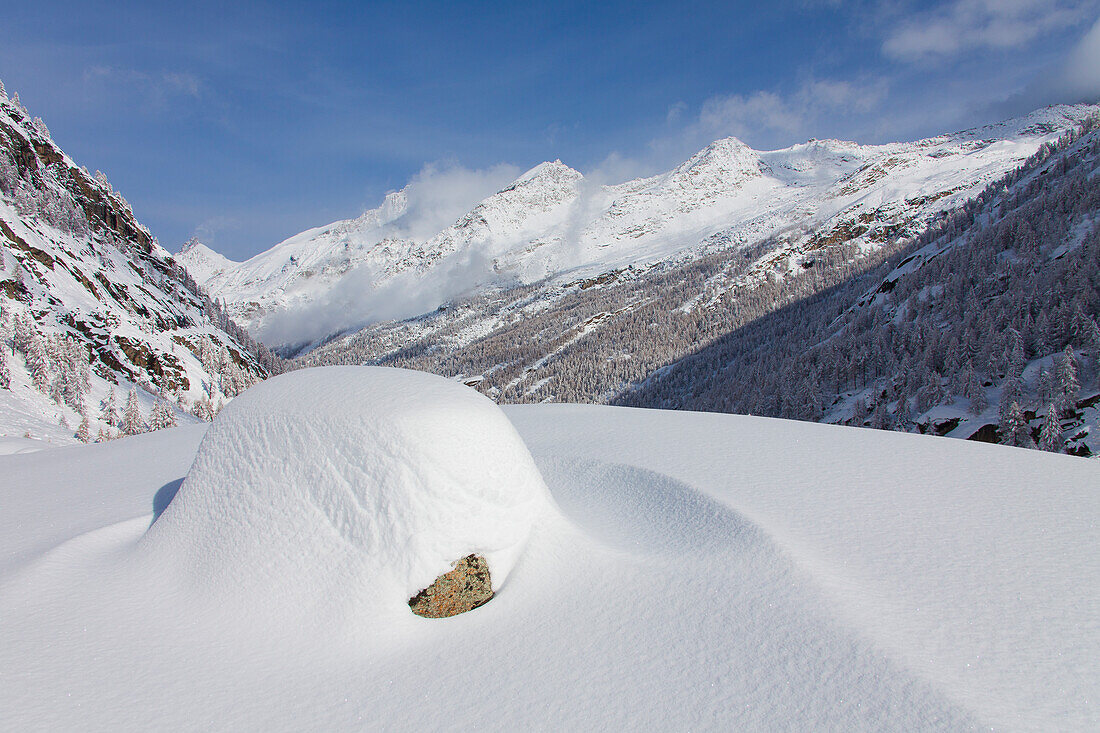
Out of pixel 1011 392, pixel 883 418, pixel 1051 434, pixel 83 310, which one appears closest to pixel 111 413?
pixel 83 310

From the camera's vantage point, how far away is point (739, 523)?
630 cm

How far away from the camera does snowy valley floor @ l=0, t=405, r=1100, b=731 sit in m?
3.79

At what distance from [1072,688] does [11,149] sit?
372ft

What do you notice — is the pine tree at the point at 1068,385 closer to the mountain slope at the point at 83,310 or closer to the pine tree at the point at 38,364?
the mountain slope at the point at 83,310

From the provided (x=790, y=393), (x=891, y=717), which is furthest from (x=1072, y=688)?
(x=790, y=393)

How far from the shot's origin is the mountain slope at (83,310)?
147ft

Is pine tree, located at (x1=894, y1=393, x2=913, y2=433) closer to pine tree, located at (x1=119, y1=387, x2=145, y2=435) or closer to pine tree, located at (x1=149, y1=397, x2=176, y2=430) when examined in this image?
pine tree, located at (x1=149, y1=397, x2=176, y2=430)

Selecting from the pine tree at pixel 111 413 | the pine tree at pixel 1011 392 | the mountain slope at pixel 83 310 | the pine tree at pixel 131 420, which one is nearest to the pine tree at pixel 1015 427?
the pine tree at pixel 1011 392

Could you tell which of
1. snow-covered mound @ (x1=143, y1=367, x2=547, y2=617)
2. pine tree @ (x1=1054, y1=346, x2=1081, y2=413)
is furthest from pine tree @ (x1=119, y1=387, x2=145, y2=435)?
pine tree @ (x1=1054, y1=346, x2=1081, y2=413)

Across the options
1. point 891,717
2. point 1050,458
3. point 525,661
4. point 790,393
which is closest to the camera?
point 891,717

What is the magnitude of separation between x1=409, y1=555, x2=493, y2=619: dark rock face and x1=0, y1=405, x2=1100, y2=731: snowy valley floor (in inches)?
8.4

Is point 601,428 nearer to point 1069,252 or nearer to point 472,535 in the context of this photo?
point 472,535

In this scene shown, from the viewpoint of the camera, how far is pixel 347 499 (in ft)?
18.5

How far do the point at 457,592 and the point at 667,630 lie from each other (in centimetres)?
247
